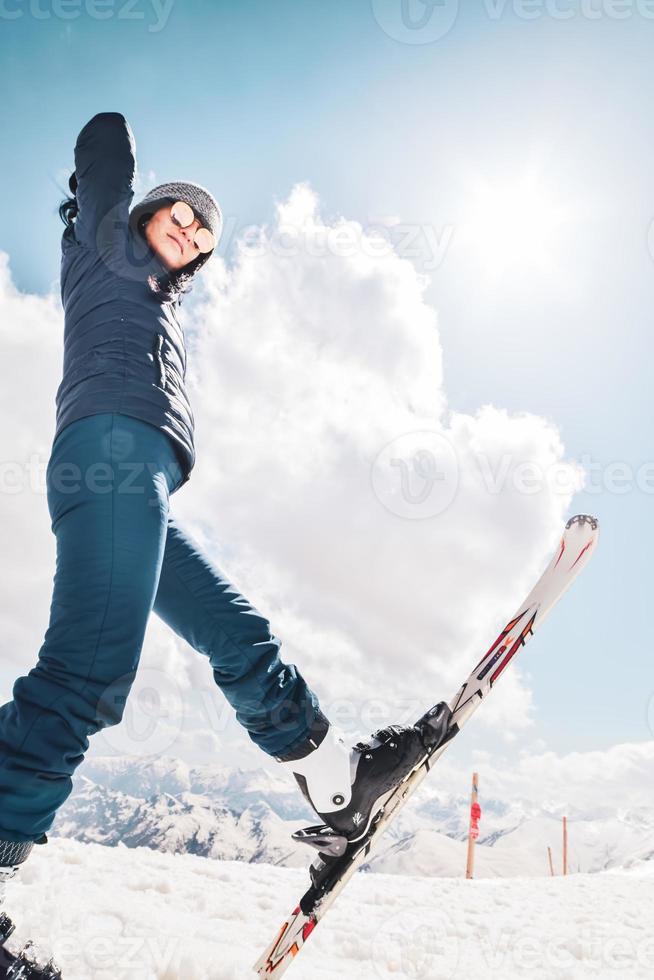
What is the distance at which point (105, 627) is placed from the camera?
1678 millimetres

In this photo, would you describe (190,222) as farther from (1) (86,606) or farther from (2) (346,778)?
(2) (346,778)

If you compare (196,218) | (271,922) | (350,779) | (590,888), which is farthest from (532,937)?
(196,218)

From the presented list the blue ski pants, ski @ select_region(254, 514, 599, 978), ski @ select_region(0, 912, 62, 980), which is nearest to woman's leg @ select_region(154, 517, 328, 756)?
the blue ski pants

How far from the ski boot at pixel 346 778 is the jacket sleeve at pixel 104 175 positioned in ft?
7.39

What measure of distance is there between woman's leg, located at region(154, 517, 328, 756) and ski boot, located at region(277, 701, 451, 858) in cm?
10

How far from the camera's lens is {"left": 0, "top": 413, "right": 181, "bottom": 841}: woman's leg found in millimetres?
1505

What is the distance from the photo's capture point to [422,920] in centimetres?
317

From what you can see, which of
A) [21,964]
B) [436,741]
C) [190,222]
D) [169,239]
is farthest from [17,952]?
[190,222]

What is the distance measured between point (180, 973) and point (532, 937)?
6.47ft

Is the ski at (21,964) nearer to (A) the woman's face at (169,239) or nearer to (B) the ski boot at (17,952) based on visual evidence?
(B) the ski boot at (17,952)

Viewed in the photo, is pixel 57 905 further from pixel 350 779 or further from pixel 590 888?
pixel 590 888

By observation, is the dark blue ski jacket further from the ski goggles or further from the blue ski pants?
the ski goggles

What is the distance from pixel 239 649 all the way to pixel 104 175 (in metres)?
1.99

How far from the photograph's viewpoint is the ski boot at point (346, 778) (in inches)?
89.0
